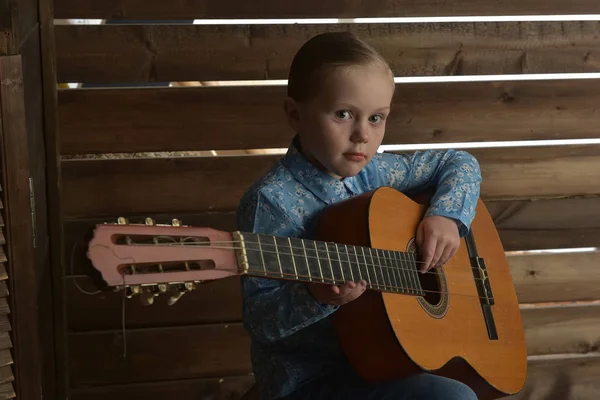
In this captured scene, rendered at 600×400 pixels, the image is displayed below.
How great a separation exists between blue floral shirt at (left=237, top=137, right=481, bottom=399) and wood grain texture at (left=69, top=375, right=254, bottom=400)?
28.1 inches

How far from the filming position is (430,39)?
2.45 m

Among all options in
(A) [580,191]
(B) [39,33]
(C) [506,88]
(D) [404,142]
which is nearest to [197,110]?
(B) [39,33]

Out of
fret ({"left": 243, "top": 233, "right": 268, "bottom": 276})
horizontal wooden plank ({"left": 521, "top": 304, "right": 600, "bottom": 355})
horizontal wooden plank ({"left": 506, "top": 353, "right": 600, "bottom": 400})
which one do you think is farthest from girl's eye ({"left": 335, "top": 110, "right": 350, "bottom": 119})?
horizontal wooden plank ({"left": 506, "top": 353, "right": 600, "bottom": 400})

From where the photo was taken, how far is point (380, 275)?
1.58 metres

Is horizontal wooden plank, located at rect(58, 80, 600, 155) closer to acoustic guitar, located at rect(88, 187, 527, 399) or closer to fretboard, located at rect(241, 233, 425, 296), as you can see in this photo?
acoustic guitar, located at rect(88, 187, 527, 399)

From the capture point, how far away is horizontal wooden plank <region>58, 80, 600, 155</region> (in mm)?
2289

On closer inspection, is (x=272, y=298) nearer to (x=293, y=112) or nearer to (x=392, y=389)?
(x=392, y=389)

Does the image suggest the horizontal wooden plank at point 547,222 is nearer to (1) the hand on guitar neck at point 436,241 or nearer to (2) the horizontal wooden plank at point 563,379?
(2) the horizontal wooden plank at point 563,379

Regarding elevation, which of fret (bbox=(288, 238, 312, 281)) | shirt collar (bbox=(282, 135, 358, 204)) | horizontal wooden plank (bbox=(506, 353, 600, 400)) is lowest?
horizontal wooden plank (bbox=(506, 353, 600, 400))

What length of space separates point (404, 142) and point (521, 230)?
18.9 inches

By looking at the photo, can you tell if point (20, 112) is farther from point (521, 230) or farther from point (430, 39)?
point (521, 230)

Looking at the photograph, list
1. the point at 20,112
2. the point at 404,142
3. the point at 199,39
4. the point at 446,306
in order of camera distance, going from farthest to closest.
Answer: the point at 404,142 < the point at 199,39 < the point at 446,306 < the point at 20,112

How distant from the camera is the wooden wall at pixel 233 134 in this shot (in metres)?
2.29

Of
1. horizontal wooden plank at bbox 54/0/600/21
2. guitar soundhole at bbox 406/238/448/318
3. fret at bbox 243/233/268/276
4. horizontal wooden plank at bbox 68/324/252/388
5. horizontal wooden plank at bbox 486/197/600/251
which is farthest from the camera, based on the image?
horizontal wooden plank at bbox 486/197/600/251
